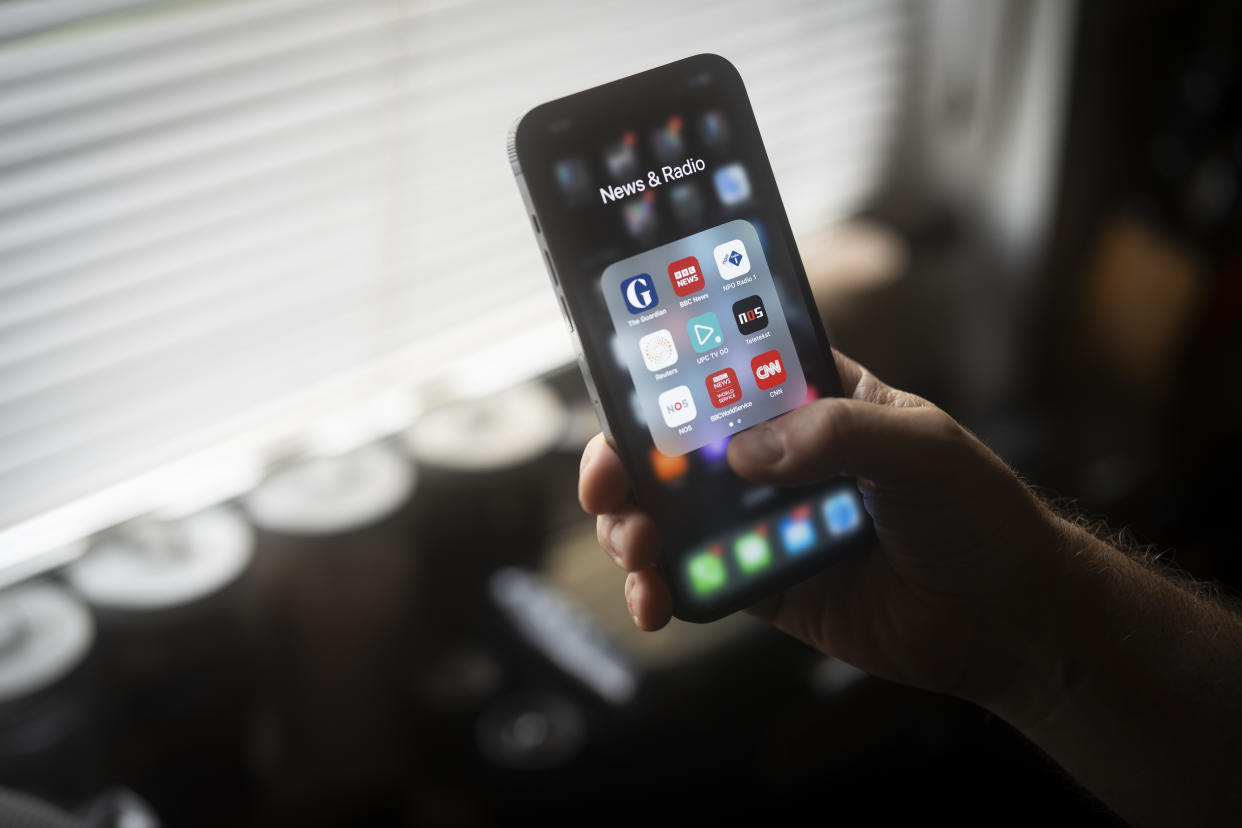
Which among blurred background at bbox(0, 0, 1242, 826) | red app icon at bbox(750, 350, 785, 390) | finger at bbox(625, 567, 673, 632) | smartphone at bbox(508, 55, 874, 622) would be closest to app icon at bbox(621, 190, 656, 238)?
smartphone at bbox(508, 55, 874, 622)

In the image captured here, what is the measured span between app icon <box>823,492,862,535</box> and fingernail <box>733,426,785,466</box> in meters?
0.10

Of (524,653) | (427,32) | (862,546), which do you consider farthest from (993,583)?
(427,32)

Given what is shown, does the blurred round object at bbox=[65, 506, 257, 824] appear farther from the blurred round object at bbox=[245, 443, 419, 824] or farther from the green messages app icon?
the green messages app icon

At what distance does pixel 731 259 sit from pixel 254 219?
0.66 metres

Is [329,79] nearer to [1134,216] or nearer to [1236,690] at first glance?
[1236,690]

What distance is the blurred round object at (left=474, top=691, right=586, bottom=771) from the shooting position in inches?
37.9

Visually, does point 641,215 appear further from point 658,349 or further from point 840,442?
point 840,442

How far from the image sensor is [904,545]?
0.65m

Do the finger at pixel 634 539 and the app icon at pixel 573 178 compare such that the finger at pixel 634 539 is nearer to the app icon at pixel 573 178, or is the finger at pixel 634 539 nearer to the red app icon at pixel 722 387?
the red app icon at pixel 722 387

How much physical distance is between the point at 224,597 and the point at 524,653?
0.32 metres

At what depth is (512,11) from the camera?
113 cm

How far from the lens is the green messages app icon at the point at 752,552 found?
0.62m

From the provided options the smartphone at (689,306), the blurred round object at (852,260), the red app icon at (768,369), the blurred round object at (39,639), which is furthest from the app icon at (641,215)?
the blurred round object at (852,260)

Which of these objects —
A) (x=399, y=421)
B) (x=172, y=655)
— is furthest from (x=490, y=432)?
(x=172, y=655)
